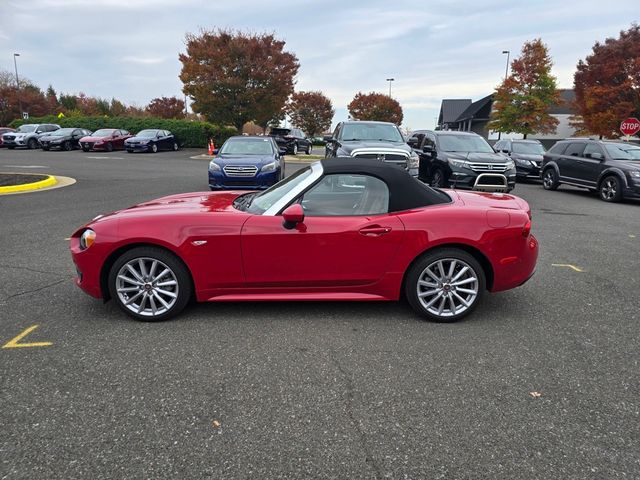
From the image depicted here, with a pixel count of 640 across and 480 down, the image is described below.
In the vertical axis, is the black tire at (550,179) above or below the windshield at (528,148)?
below

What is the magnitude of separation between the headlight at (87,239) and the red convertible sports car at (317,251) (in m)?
0.01

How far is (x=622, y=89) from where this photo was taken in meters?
27.6

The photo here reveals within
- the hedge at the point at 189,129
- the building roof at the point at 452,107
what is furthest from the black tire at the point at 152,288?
the building roof at the point at 452,107

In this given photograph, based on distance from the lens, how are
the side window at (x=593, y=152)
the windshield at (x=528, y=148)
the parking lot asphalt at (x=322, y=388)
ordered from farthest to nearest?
1. the windshield at (x=528, y=148)
2. the side window at (x=593, y=152)
3. the parking lot asphalt at (x=322, y=388)

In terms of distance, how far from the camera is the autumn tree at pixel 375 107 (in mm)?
63250

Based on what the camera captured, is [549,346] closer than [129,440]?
No

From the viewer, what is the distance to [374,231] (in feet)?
12.6

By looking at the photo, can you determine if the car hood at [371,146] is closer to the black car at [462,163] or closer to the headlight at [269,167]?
the black car at [462,163]

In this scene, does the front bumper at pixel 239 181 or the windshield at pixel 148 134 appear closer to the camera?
the front bumper at pixel 239 181

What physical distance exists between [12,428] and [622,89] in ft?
111

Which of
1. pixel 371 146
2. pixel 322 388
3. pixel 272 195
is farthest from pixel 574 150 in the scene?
pixel 322 388

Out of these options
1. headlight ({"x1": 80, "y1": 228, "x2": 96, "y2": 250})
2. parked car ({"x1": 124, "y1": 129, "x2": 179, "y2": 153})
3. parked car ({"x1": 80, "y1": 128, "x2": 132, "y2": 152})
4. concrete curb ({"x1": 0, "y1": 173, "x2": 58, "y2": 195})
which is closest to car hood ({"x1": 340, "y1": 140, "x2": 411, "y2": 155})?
headlight ({"x1": 80, "y1": 228, "x2": 96, "y2": 250})

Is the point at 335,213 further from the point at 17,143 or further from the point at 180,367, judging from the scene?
the point at 17,143

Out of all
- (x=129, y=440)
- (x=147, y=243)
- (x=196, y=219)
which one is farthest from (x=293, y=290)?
(x=129, y=440)
